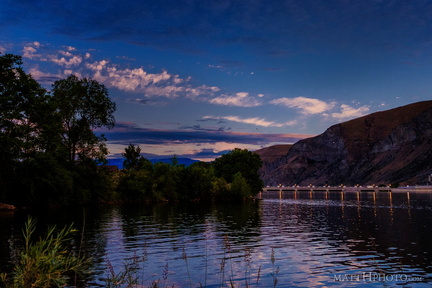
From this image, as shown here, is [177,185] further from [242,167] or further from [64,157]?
[64,157]

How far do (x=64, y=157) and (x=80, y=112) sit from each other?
1096 cm

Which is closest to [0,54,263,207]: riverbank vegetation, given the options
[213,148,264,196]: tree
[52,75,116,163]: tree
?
[52,75,116,163]: tree

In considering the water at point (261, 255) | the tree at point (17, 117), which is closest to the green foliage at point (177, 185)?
the tree at point (17, 117)

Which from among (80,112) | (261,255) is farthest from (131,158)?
(261,255)

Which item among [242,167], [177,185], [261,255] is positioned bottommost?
[261,255]

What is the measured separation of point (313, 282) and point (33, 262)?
45.0ft

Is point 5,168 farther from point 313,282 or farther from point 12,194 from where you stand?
point 313,282

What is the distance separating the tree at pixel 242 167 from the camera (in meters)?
151

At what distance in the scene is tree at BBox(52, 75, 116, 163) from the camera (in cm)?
8706

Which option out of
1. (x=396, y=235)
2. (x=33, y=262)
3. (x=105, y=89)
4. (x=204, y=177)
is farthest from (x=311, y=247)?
(x=204, y=177)

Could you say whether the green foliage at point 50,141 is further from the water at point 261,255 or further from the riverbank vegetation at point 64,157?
the water at point 261,255

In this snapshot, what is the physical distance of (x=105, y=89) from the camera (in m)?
93.3

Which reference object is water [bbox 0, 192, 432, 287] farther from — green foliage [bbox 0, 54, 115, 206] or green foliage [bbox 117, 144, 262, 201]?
green foliage [bbox 117, 144, 262, 201]

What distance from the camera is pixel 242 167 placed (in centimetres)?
15088
